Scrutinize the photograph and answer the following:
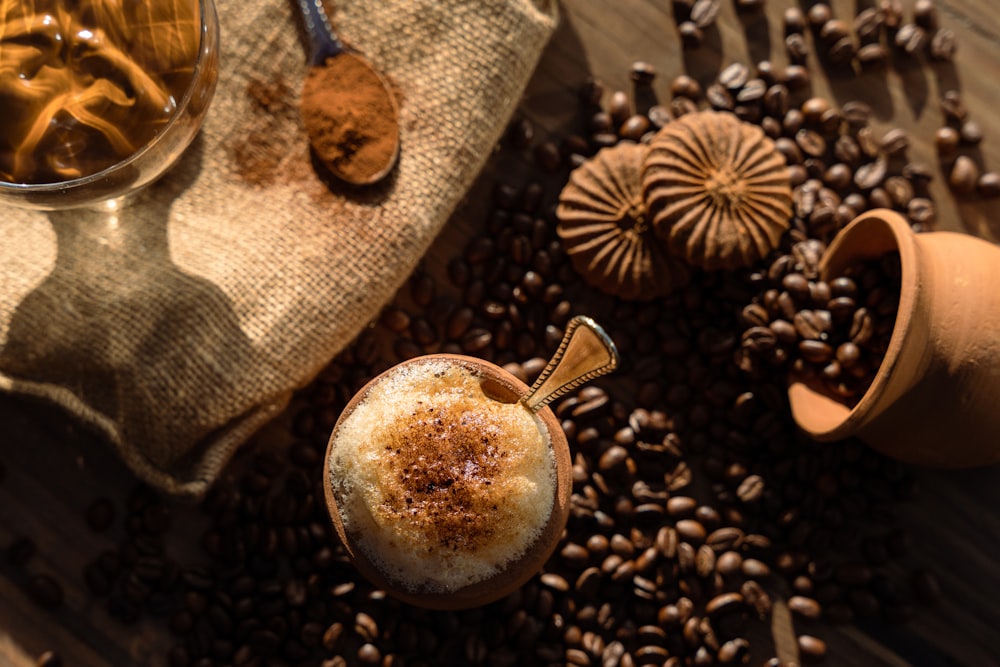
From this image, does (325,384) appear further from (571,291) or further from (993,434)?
(993,434)

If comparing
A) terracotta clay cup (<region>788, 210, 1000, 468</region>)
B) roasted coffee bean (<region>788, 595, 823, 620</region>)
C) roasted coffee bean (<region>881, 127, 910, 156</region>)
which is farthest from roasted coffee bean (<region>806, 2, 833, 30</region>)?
roasted coffee bean (<region>788, 595, 823, 620</region>)

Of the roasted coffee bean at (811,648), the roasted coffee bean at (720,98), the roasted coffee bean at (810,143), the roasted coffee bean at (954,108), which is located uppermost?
the roasted coffee bean at (954,108)

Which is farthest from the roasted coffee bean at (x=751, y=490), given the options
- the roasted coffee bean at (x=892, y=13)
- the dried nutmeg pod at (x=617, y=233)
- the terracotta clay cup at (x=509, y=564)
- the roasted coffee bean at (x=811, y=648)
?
the roasted coffee bean at (x=892, y=13)

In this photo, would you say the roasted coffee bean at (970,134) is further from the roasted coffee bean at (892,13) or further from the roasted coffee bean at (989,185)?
the roasted coffee bean at (892,13)

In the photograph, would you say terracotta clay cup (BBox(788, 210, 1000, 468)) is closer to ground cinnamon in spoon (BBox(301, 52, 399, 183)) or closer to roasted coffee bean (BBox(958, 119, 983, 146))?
roasted coffee bean (BBox(958, 119, 983, 146))

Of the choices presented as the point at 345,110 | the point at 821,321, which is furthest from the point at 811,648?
the point at 345,110

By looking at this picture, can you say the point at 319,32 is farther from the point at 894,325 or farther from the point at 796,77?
the point at 894,325

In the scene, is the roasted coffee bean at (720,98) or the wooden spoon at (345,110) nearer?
the wooden spoon at (345,110)

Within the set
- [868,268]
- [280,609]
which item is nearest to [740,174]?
[868,268]
